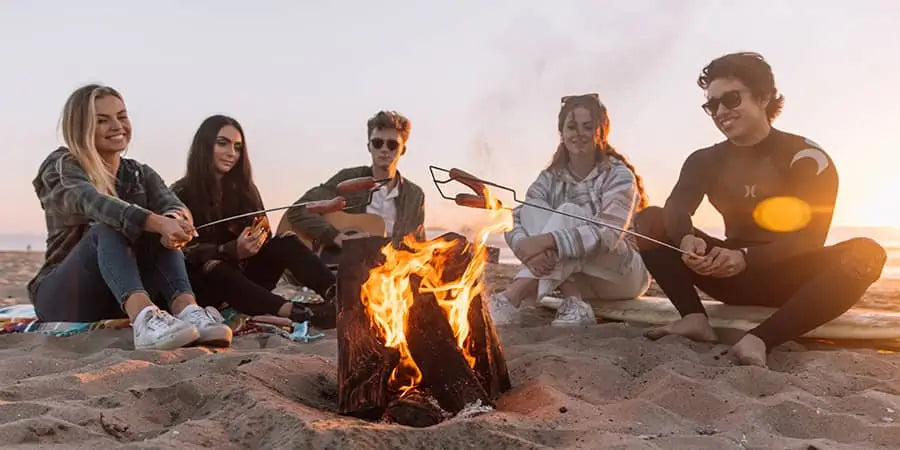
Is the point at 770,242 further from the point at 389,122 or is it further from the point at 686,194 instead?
the point at 389,122

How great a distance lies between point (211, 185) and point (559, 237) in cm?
220

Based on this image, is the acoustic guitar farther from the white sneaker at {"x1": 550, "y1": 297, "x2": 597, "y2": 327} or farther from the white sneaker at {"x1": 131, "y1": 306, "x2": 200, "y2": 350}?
the white sneaker at {"x1": 131, "y1": 306, "x2": 200, "y2": 350}

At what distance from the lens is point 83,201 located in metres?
3.73

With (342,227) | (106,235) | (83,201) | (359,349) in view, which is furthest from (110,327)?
(359,349)

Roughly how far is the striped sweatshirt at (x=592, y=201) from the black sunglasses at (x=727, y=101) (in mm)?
858

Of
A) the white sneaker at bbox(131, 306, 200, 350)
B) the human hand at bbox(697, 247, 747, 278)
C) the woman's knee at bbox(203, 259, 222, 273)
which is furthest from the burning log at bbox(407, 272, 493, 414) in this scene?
the woman's knee at bbox(203, 259, 222, 273)

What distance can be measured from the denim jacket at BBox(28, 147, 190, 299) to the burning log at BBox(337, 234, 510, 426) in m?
1.59

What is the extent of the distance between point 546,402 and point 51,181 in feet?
9.50

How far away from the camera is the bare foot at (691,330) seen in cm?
378

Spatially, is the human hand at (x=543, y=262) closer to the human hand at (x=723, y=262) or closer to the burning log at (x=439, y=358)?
the human hand at (x=723, y=262)

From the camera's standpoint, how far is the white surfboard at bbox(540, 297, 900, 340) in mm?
3775

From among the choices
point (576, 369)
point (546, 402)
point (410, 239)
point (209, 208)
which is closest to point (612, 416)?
point (546, 402)

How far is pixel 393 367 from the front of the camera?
250 centimetres

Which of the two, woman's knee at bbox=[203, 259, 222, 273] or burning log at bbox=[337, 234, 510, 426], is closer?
burning log at bbox=[337, 234, 510, 426]
